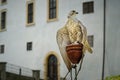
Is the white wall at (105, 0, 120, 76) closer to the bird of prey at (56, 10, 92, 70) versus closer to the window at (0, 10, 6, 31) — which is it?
the bird of prey at (56, 10, 92, 70)

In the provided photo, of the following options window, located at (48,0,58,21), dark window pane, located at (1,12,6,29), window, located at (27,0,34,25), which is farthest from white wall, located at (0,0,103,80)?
dark window pane, located at (1,12,6,29)

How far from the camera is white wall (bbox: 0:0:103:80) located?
2777 cm

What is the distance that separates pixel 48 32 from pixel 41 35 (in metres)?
0.89

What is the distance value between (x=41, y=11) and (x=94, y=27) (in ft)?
20.7

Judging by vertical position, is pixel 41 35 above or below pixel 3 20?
below

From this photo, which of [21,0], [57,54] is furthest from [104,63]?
[21,0]

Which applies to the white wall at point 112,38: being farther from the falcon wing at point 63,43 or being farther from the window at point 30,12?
the window at point 30,12

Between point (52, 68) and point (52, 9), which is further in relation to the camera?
point (52, 9)

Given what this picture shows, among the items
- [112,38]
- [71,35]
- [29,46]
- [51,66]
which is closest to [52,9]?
[29,46]

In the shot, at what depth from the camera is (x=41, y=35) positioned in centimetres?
3158

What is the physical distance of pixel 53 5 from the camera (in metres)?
31.4

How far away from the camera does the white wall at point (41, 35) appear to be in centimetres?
2777

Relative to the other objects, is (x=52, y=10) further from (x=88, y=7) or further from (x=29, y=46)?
(x=29, y=46)

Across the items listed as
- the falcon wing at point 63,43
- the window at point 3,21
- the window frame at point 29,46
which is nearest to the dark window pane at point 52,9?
the window frame at point 29,46
